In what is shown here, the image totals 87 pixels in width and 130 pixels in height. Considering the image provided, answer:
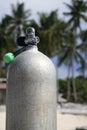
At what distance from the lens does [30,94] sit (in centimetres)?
296

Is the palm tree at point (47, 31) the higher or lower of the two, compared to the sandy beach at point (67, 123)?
higher

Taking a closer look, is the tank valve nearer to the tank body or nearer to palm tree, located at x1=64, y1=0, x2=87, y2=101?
the tank body

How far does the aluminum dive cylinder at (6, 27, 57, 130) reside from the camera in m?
2.95

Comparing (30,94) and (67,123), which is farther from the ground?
(30,94)

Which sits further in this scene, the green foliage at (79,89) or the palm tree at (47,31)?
the green foliage at (79,89)

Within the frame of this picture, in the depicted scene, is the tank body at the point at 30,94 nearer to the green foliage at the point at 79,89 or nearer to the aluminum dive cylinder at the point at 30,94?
the aluminum dive cylinder at the point at 30,94

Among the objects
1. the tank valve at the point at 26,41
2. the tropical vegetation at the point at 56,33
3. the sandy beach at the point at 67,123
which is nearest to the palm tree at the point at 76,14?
the tropical vegetation at the point at 56,33

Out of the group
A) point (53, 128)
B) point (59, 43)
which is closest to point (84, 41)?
point (59, 43)

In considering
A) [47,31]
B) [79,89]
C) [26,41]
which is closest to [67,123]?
[26,41]

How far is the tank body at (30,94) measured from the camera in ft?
9.68

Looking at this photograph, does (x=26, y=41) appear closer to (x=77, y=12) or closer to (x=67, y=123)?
(x=67, y=123)

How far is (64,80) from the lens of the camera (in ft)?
208

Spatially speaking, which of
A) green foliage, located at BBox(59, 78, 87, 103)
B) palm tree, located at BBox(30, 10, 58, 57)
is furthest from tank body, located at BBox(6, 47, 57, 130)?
green foliage, located at BBox(59, 78, 87, 103)

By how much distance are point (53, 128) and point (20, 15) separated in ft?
173
